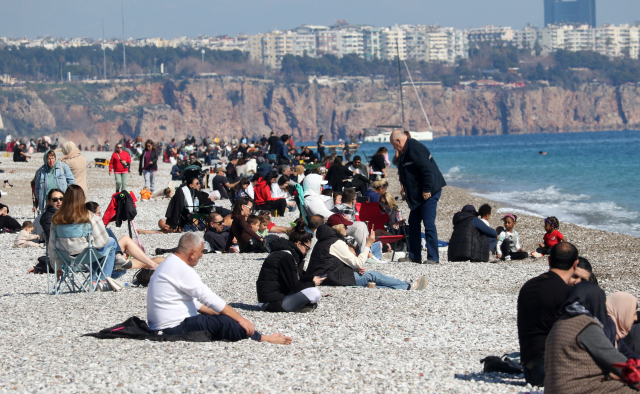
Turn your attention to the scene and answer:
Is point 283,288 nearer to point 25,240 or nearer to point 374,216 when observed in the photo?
point 374,216

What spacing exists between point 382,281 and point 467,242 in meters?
2.25

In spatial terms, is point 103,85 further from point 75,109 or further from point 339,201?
point 339,201

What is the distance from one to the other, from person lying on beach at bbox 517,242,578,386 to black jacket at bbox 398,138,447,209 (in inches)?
176

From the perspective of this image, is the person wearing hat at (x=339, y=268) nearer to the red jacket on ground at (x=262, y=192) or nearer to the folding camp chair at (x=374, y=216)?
the folding camp chair at (x=374, y=216)

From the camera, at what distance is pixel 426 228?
907 centimetres

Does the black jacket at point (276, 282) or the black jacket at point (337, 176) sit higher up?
the black jacket at point (337, 176)

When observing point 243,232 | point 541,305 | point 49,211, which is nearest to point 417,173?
point 243,232

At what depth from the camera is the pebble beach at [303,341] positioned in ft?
14.9

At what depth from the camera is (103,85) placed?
165375 mm

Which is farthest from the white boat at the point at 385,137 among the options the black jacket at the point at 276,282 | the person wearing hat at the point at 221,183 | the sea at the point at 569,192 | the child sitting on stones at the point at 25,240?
the black jacket at the point at 276,282

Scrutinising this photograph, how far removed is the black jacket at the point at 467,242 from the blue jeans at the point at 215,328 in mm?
4765

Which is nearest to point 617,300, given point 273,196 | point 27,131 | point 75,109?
point 273,196

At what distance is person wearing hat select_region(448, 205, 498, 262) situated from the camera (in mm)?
9617

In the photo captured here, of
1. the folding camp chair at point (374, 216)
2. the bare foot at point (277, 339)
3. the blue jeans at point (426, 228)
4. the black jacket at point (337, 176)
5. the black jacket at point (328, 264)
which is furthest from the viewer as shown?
the black jacket at point (337, 176)
